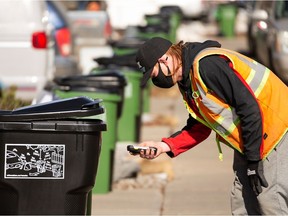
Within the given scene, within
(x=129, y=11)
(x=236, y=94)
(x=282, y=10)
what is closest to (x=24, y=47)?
(x=282, y=10)

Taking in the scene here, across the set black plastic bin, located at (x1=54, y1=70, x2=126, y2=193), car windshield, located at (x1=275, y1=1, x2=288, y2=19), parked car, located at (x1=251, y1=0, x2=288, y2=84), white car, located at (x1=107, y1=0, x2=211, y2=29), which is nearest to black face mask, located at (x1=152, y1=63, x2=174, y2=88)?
black plastic bin, located at (x1=54, y1=70, x2=126, y2=193)

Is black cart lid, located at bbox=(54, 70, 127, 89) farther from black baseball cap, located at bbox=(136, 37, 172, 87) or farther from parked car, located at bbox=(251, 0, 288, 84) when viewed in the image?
parked car, located at bbox=(251, 0, 288, 84)

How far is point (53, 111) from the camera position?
254 inches

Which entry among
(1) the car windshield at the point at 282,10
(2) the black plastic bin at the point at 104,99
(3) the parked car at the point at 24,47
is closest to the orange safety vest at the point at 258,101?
(2) the black plastic bin at the point at 104,99

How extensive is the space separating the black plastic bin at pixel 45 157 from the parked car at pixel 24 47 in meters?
6.50

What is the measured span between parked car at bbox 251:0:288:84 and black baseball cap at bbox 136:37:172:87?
9.94 meters

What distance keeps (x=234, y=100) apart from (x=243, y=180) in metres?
0.61

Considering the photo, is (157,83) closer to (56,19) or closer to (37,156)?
(37,156)

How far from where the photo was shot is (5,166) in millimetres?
6387

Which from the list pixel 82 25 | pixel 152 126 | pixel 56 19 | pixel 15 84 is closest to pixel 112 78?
pixel 15 84

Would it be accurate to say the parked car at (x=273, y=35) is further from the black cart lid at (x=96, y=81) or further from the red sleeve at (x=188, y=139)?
the red sleeve at (x=188, y=139)

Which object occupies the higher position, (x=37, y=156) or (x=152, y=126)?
(x=37, y=156)

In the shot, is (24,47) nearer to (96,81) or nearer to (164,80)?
(96,81)

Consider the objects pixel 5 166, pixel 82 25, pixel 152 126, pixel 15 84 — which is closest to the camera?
pixel 5 166
